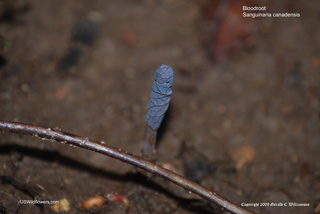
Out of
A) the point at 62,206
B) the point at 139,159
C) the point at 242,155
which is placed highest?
the point at 242,155

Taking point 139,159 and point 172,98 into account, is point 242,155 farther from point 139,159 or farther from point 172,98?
point 139,159

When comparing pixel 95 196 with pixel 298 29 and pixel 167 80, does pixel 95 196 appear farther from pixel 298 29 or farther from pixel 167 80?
pixel 298 29

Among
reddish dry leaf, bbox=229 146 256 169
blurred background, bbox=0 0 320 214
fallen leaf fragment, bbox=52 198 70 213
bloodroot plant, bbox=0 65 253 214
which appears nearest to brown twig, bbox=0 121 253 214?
bloodroot plant, bbox=0 65 253 214

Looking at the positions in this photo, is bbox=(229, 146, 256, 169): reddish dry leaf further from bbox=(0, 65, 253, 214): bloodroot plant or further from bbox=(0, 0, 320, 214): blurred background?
bbox=(0, 65, 253, 214): bloodroot plant

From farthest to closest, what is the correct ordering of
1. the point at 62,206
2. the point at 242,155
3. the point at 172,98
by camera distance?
the point at 172,98
the point at 242,155
the point at 62,206

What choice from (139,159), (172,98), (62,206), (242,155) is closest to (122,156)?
(139,159)

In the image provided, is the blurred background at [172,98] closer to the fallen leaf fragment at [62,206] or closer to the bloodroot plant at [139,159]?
the fallen leaf fragment at [62,206]

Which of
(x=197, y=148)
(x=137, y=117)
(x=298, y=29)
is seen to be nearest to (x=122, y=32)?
(x=137, y=117)
